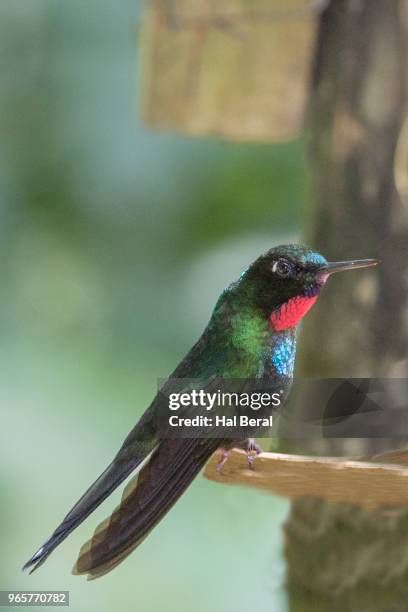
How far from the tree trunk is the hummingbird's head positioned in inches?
35.9

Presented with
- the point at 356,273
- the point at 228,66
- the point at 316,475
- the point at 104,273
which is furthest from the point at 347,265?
the point at 104,273

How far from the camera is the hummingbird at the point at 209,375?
84.9 inches

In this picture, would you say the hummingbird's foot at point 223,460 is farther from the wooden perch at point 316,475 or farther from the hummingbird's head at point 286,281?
the hummingbird's head at point 286,281

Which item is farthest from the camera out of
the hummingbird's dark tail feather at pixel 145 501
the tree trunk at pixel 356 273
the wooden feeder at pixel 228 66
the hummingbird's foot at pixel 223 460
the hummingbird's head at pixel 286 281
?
the wooden feeder at pixel 228 66

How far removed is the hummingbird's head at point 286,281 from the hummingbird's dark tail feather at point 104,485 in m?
0.41

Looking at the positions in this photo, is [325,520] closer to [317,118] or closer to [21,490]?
[317,118]

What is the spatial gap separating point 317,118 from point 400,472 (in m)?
1.96

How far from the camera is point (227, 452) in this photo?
7.58 feet

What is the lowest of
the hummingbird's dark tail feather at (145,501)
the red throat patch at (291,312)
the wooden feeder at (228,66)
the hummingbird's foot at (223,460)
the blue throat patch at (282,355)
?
the hummingbird's dark tail feather at (145,501)

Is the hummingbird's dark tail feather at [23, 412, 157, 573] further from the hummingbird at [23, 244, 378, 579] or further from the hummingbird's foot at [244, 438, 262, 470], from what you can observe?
the hummingbird's foot at [244, 438, 262, 470]

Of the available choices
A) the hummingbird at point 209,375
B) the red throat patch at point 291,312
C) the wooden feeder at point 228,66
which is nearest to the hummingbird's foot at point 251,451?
the hummingbird at point 209,375

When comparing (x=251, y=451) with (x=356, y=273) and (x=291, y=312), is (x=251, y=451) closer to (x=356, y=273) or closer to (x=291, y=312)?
(x=291, y=312)

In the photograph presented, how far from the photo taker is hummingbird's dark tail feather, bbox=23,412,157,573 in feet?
6.56

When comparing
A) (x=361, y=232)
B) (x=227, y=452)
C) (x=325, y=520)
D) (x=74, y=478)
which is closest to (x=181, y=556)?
(x=74, y=478)
